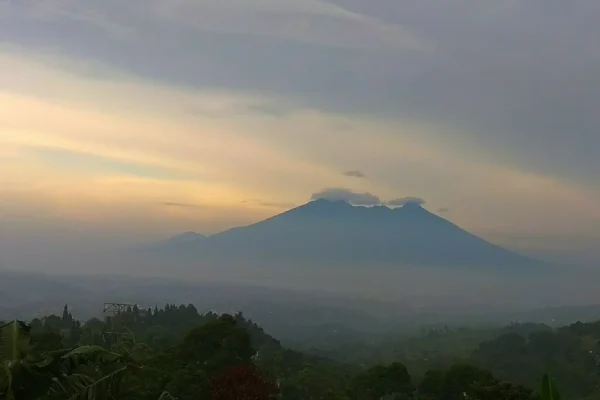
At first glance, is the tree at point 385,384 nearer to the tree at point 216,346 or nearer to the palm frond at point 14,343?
the tree at point 216,346

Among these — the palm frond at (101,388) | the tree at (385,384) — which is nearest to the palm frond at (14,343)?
the palm frond at (101,388)

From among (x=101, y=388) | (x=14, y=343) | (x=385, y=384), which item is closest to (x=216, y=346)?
(x=385, y=384)

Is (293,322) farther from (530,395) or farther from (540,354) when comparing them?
(530,395)

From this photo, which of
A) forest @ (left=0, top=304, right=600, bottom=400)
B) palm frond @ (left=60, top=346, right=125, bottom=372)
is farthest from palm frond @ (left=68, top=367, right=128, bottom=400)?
palm frond @ (left=60, top=346, right=125, bottom=372)

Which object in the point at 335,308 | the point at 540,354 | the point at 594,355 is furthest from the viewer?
the point at 335,308

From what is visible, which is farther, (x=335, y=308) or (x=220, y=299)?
(x=335, y=308)

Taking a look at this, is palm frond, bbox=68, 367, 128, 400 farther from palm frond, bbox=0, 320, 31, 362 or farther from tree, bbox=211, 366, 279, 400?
tree, bbox=211, 366, 279, 400

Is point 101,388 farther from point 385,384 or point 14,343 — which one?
point 385,384

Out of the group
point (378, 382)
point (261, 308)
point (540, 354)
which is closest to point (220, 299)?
point (261, 308)
